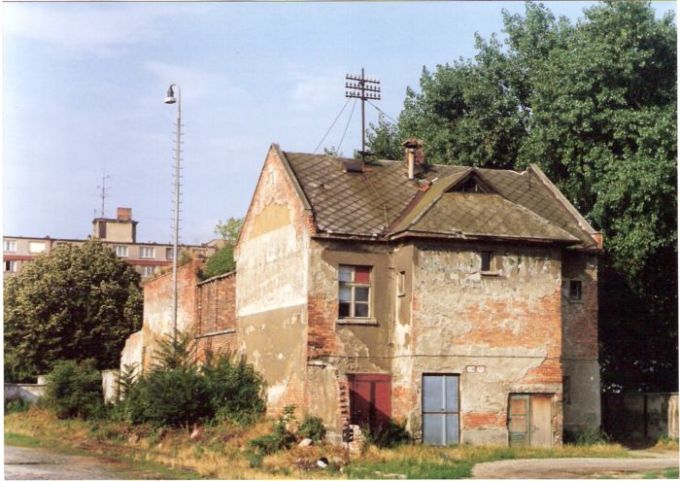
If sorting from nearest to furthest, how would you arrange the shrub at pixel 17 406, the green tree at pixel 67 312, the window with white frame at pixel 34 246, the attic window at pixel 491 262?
the attic window at pixel 491 262 → the shrub at pixel 17 406 → the green tree at pixel 67 312 → the window with white frame at pixel 34 246

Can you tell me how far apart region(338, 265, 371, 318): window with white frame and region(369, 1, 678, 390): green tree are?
10531mm

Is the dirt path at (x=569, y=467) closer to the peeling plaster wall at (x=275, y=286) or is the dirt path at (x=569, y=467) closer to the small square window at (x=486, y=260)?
the small square window at (x=486, y=260)

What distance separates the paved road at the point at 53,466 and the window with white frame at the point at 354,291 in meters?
7.76

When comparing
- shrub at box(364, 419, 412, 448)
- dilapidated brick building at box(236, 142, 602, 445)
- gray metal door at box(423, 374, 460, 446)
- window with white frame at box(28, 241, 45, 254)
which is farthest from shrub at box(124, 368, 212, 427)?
window with white frame at box(28, 241, 45, 254)

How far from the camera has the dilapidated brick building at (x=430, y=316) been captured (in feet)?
96.1

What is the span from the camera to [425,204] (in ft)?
102

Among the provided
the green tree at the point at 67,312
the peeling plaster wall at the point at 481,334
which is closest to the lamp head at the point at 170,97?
the peeling plaster wall at the point at 481,334

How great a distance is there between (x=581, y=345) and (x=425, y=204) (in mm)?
6780

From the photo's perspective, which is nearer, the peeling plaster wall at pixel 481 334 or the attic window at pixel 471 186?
the peeling plaster wall at pixel 481 334

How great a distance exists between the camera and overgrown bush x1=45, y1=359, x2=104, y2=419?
42188 millimetres

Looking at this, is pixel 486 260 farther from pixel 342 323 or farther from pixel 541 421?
pixel 541 421

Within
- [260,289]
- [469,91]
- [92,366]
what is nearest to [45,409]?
[92,366]

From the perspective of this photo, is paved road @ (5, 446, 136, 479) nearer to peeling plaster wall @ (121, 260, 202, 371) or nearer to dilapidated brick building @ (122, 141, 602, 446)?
dilapidated brick building @ (122, 141, 602, 446)

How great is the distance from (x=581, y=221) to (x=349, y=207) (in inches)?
303
